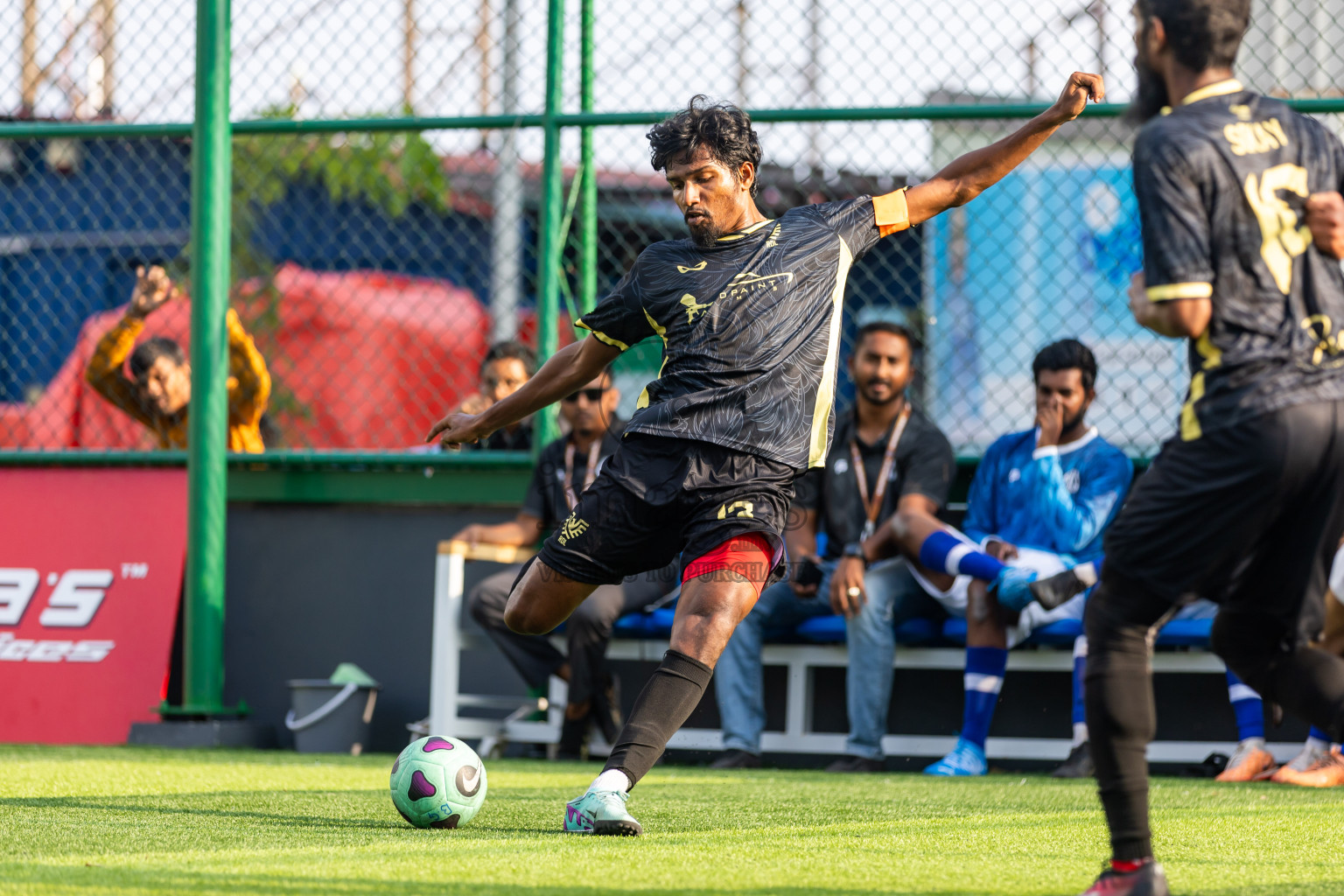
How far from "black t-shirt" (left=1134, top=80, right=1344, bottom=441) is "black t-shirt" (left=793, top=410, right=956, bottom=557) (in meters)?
3.84

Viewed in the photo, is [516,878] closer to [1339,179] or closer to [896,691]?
[1339,179]

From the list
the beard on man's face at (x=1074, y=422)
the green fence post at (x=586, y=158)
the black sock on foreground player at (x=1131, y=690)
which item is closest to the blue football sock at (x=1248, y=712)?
the beard on man's face at (x=1074, y=422)

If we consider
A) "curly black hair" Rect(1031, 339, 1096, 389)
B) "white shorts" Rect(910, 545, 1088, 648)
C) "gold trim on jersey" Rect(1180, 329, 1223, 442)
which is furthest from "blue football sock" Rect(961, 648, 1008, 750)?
"gold trim on jersey" Rect(1180, 329, 1223, 442)

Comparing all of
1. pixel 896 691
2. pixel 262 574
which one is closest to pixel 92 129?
pixel 262 574

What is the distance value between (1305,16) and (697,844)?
18.7 feet

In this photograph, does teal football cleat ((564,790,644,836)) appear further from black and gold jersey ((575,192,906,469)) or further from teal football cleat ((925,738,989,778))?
teal football cleat ((925,738,989,778))

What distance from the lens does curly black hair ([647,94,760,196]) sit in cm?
410

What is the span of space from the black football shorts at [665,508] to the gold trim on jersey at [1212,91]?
5.05ft

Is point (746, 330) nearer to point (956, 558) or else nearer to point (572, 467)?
point (956, 558)

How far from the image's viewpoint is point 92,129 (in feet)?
25.9

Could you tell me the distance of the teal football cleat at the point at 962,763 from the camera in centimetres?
617

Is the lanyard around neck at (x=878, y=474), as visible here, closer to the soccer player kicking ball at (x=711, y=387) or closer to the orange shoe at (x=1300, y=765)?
the orange shoe at (x=1300, y=765)

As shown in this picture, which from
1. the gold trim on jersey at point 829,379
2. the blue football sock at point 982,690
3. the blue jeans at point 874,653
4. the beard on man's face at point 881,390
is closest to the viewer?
the gold trim on jersey at point 829,379

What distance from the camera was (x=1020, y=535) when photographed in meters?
6.55
